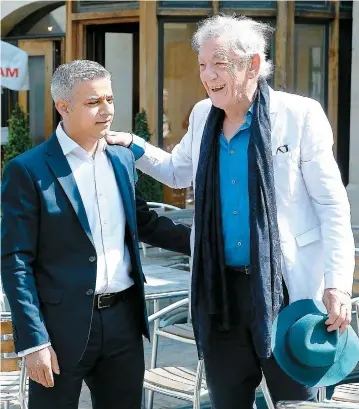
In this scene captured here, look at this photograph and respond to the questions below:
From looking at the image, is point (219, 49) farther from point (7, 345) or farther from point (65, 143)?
point (7, 345)

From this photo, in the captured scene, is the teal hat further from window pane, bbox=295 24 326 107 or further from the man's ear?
window pane, bbox=295 24 326 107

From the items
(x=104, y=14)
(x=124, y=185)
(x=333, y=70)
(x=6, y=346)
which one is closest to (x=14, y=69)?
(x=104, y=14)

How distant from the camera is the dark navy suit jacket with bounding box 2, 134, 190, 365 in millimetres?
2865

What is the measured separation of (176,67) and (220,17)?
8.23m

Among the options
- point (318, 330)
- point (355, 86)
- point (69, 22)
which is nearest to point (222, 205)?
point (318, 330)

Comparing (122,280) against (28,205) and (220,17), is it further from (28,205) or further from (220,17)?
(220,17)

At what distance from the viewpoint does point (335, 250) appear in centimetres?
295

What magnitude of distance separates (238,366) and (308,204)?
0.59 m

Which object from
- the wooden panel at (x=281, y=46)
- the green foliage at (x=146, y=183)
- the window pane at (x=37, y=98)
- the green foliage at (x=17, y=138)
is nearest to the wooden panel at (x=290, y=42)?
the wooden panel at (x=281, y=46)

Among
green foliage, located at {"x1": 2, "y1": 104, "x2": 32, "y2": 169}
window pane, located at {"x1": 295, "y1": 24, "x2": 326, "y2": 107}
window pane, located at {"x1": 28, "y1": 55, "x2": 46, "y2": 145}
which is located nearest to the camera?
window pane, located at {"x1": 295, "y1": 24, "x2": 326, "y2": 107}

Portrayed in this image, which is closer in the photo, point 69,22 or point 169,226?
point 169,226

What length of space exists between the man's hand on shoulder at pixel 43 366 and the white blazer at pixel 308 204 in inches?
31.4

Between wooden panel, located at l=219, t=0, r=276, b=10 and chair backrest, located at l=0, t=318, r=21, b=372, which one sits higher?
wooden panel, located at l=219, t=0, r=276, b=10

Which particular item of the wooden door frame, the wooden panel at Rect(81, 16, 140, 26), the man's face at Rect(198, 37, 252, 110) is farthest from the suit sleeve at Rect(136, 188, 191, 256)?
the wooden door frame
